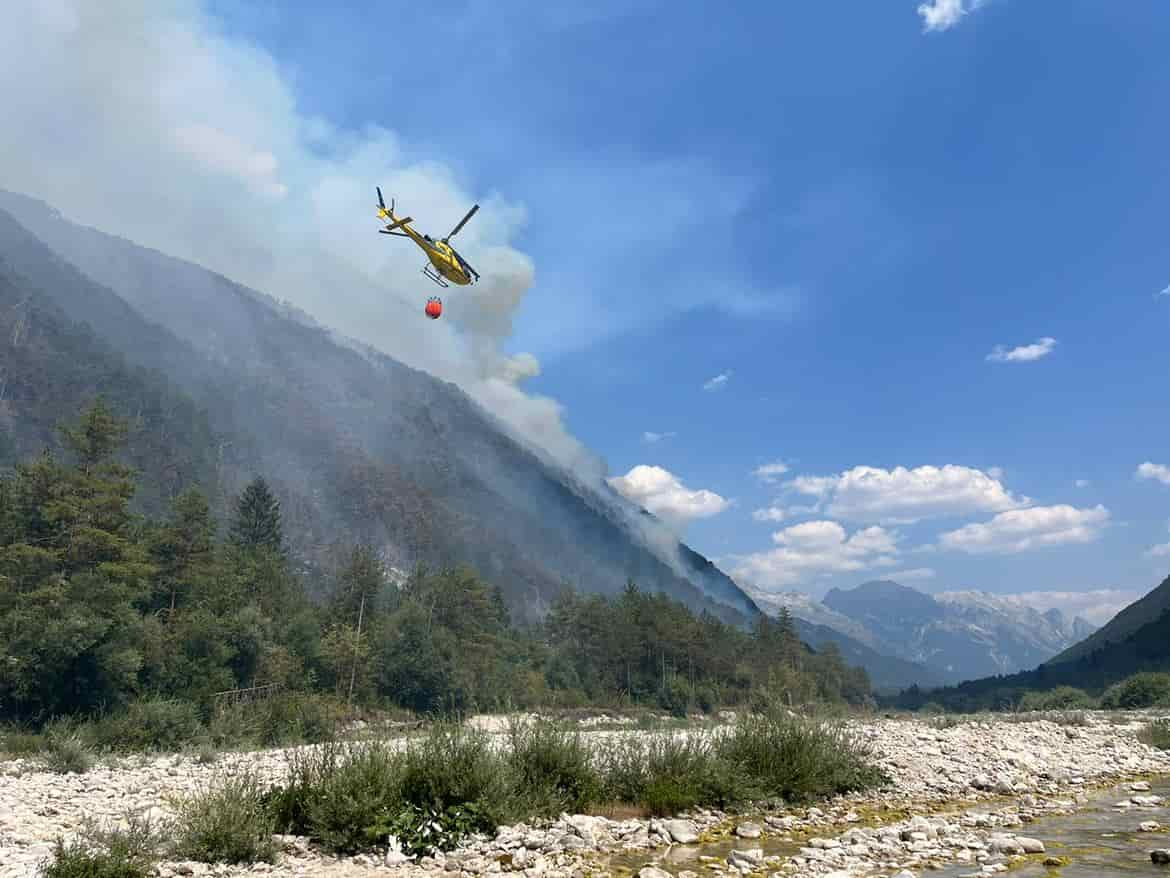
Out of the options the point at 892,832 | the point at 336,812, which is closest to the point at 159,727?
the point at 336,812

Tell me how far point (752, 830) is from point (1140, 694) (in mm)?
61213

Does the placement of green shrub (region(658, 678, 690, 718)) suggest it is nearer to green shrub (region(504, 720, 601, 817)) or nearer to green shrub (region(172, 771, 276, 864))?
green shrub (region(504, 720, 601, 817))

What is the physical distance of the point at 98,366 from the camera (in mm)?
146625

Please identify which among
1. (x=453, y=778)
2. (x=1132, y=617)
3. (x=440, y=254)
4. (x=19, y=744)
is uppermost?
(x=440, y=254)

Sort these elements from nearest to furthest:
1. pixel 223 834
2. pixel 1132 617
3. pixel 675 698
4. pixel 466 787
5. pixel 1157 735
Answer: pixel 223 834 → pixel 466 787 → pixel 1157 735 → pixel 675 698 → pixel 1132 617

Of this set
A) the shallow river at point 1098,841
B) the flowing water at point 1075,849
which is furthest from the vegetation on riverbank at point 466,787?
the shallow river at point 1098,841

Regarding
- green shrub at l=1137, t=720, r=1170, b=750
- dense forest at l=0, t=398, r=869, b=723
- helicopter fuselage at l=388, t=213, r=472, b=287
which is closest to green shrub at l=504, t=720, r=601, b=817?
dense forest at l=0, t=398, r=869, b=723

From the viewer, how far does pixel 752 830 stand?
12.2m

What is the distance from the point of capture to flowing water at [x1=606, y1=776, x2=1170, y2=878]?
30.9ft

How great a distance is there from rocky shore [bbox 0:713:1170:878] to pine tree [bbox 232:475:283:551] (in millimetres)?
63223

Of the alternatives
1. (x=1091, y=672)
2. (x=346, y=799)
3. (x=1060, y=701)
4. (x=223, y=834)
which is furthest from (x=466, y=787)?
(x=1091, y=672)

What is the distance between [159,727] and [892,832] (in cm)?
3022

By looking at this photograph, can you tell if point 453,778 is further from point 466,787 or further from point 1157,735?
point 1157,735

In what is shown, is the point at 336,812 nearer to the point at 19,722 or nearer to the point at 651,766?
the point at 651,766
